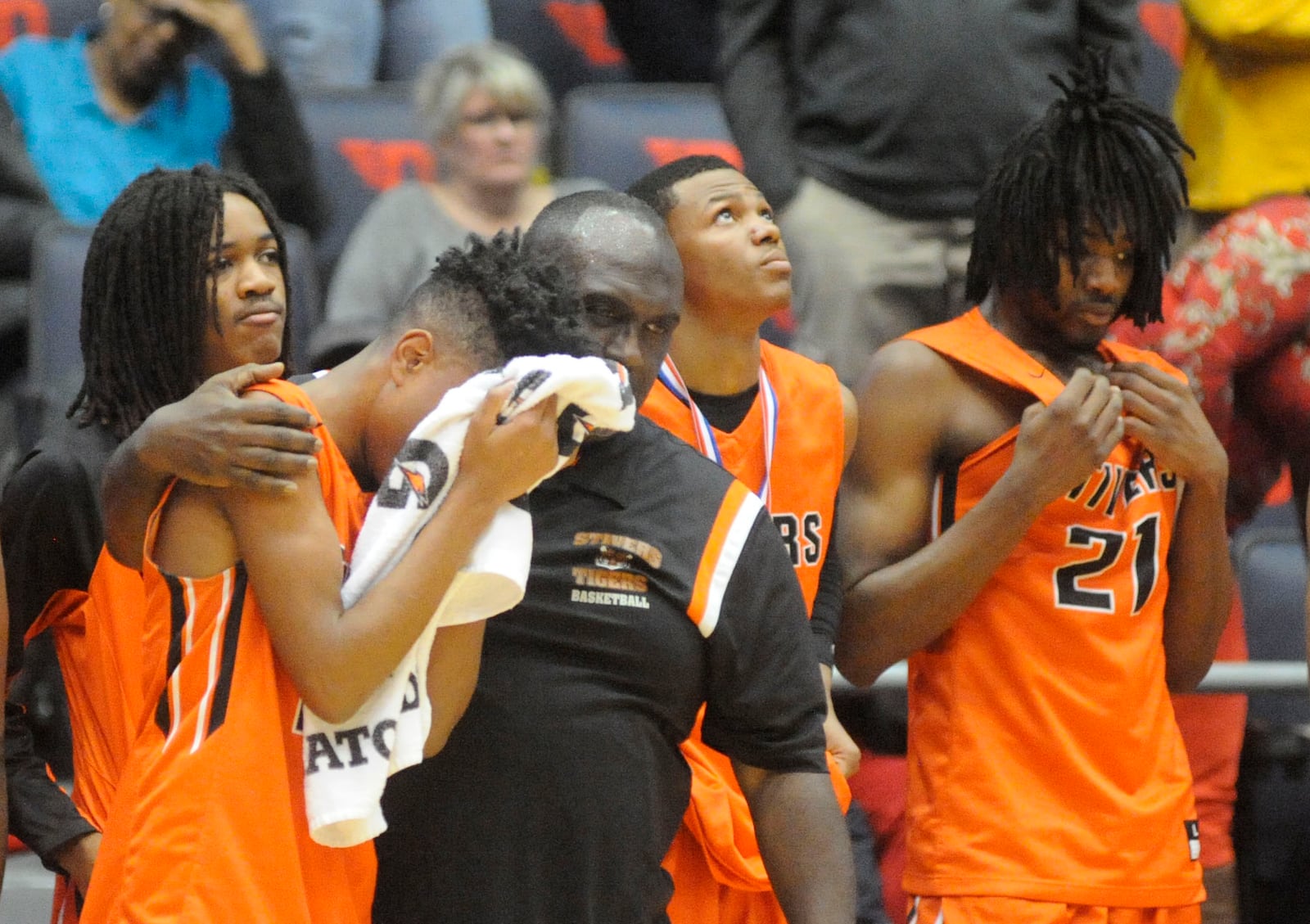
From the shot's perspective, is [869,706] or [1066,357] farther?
[869,706]

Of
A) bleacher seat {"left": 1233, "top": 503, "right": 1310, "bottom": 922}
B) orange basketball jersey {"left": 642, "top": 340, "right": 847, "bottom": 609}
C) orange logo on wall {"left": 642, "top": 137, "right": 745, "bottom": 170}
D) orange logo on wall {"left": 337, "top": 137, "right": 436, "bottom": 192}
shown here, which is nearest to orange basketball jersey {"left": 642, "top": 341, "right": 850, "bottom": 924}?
orange basketball jersey {"left": 642, "top": 340, "right": 847, "bottom": 609}

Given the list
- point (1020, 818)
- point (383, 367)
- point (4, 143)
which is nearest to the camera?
point (383, 367)

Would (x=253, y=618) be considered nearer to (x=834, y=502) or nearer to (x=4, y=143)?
(x=834, y=502)

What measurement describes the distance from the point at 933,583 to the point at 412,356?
1.09 metres

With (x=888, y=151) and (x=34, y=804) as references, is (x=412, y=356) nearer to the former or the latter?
(x=34, y=804)

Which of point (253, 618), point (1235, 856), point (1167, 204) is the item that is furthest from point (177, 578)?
point (1235, 856)

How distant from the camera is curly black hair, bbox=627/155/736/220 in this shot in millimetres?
3256

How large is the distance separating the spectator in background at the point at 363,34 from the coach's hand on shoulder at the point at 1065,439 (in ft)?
9.66

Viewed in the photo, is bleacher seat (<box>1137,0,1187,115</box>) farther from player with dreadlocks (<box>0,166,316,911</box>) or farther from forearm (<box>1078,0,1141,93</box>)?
player with dreadlocks (<box>0,166,316,911</box>)

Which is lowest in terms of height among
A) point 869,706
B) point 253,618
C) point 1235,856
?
point 1235,856

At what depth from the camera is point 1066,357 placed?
321 centimetres

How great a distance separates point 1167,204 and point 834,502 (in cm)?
75

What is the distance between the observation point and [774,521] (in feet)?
10.2

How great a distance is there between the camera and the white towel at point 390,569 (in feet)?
6.97
